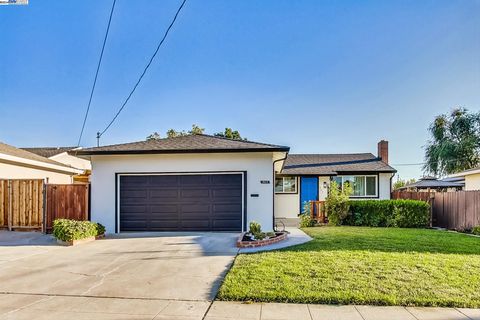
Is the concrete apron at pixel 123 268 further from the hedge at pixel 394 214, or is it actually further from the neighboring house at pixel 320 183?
the neighboring house at pixel 320 183

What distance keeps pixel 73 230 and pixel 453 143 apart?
33.3m

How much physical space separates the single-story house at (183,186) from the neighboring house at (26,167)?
2332mm

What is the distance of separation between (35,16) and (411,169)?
147 ft

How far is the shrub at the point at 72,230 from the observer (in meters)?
8.92

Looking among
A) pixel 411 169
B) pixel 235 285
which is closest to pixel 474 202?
pixel 235 285

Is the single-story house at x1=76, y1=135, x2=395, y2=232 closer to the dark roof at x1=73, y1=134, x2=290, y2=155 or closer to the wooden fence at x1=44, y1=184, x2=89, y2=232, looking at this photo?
the dark roof at x1=73, y1=134, x2=290, y2=155

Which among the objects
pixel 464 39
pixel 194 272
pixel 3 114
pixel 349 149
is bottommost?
pixel 194 272

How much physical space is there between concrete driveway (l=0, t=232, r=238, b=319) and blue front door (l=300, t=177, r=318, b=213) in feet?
32.0

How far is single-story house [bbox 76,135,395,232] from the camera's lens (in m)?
11.0

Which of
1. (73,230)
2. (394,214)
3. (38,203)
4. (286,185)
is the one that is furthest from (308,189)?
→ (38,203)

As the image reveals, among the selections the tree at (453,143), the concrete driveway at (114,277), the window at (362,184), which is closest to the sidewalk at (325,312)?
the concrete driveway at (114,277)

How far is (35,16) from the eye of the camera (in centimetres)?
1068

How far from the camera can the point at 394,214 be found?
13258mm

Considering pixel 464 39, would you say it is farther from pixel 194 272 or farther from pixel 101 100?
pixel 101 100
